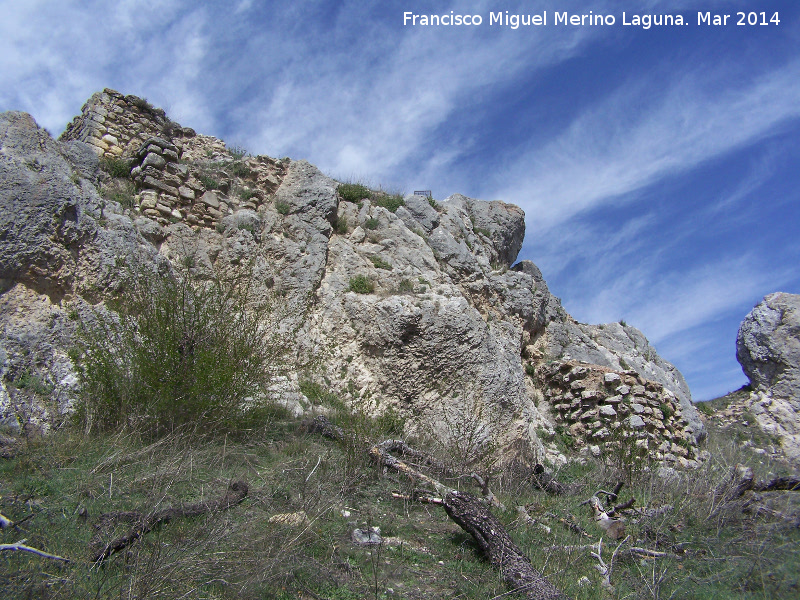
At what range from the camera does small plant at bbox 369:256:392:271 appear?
942 cm

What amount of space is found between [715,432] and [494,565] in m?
12.0

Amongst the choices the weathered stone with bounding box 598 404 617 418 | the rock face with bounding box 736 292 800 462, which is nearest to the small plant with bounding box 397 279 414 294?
the weathered stone with bounding box 598 404 617 418

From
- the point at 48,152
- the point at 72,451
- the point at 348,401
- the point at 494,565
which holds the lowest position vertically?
the point at 494,565

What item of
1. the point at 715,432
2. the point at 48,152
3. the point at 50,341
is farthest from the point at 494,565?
the point at 715,432

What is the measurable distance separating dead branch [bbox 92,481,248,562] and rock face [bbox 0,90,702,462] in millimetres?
2428

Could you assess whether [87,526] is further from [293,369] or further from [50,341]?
[293,369]

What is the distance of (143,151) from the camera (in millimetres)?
8992

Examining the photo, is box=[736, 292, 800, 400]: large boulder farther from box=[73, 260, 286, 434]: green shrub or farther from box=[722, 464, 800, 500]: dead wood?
box=[73, 260, 286, 434]: green shrub

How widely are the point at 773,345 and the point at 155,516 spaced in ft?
53.4

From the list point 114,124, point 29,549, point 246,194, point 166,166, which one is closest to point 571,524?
point 29,549

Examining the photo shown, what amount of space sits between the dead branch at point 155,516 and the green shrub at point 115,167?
6.46 m

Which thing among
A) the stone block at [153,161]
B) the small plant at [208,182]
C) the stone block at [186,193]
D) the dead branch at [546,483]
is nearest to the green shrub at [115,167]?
the stone block at [153,161]

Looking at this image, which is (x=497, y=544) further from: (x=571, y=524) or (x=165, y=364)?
(x=165, y=364)

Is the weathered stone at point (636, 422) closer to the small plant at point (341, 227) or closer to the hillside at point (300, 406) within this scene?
the hillside at point (300, 406)
